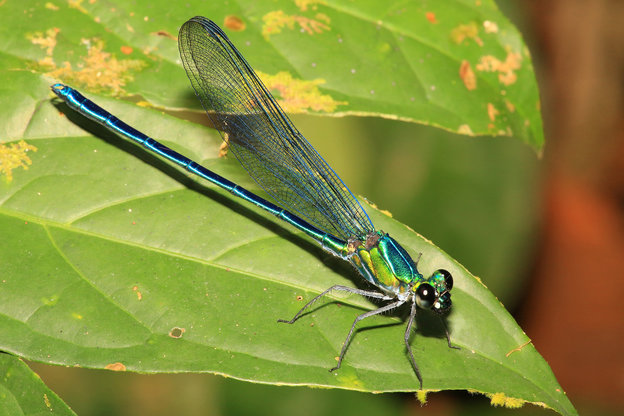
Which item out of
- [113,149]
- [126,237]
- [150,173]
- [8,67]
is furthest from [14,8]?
[126,237]

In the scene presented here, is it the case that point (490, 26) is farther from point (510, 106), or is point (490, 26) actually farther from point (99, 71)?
point (99, 71)

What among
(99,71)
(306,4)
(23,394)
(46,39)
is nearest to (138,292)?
(23,394)

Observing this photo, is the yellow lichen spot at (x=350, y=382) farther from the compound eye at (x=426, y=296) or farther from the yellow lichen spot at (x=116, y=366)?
the yellow lichen spot at (x=116, y=366)

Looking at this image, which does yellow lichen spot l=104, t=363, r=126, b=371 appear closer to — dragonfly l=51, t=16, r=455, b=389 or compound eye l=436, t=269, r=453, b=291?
dragonfly l=51, t=16, r=455, b=389

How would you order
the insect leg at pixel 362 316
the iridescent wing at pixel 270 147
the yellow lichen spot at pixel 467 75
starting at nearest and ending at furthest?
the insect leg at pixel 362 316 → the yellow lichen spot at pixel 467 75 → the iridescent wing at pixel 270 147

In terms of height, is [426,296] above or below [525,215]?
above

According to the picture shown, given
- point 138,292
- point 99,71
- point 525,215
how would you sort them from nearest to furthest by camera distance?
point 138,292 < point 99,71 < point 525,215

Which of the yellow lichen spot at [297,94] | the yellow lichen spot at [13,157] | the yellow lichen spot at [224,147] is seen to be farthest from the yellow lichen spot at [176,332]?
the yellow lichen spot at [297,94]
